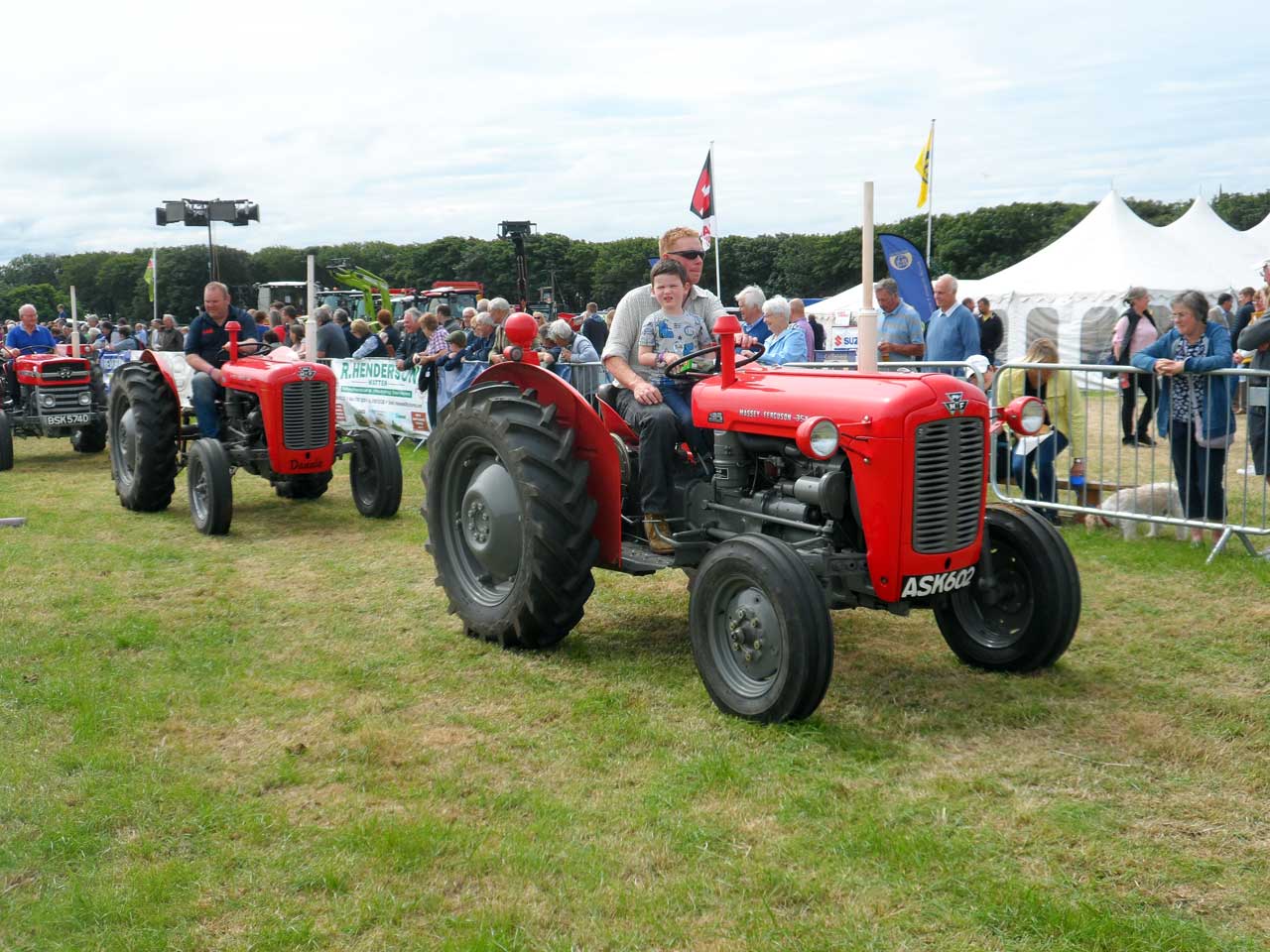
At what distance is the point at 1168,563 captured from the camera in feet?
22.4

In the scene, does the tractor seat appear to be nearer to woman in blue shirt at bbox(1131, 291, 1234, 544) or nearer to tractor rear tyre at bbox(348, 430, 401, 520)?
tractor rear tyre at bbox(348, 430, 401, 520)

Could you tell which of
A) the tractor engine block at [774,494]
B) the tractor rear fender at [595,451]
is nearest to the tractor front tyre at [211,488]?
the tractor rear fender at [595,451]

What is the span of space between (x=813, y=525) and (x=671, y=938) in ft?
6.57

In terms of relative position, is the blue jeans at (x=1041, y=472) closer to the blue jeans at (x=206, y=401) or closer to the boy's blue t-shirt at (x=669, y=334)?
the boy's blue t-shirt at (x=669, y=334)

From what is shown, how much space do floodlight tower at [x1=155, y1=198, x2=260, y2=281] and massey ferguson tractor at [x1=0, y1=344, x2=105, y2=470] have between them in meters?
6.06

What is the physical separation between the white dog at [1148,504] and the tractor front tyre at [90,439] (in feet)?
36.8

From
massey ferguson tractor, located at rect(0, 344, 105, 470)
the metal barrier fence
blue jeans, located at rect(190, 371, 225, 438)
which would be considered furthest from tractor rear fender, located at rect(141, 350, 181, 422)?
the metal barrier fence

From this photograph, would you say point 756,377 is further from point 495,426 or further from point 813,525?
point 495,426

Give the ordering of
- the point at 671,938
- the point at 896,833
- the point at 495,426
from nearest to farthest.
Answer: the point at 671,938, the point at 896,833, the point at 495,426

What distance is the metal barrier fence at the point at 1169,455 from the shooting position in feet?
23.3

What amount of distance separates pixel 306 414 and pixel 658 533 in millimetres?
4538

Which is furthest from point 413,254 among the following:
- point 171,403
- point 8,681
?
point 8,681

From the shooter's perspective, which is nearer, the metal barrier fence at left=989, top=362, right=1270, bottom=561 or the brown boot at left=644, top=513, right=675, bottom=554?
the brown boot at left=644, top=513, right=675, bottom=554

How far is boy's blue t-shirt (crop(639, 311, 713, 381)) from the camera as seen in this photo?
543cm
